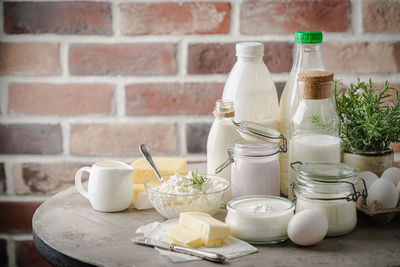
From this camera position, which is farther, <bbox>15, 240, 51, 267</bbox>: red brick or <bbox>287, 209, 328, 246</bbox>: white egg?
<bbox>15, 240, 51, 267</bbox>: red brick

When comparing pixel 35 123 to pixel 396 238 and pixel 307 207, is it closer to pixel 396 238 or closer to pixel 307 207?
pixel 307 207

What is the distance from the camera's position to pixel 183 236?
956 millimetres

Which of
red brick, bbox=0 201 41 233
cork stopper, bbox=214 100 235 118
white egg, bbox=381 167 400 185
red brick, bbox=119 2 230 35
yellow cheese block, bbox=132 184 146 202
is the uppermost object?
red brick, bbox=119 2 230 35

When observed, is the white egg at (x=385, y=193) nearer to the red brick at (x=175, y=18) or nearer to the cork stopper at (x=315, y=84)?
the cork stopper at (x=315, y=84)

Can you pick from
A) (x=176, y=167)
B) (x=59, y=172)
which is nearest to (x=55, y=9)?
(x=59, y=172)

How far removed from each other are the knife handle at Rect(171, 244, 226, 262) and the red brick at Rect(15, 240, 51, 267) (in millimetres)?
987

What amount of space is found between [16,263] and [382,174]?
3.85 ft

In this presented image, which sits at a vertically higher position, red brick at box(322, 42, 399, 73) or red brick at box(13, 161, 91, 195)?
red brick at box(322, 42, 399, 73)

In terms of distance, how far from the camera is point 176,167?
1.25 m

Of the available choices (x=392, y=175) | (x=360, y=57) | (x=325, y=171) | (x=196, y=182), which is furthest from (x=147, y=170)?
(x=360, y=57)

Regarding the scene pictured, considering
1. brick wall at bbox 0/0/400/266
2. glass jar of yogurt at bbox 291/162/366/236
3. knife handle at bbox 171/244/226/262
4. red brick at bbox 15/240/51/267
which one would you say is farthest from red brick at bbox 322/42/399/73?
red brick at bbox 15/240/51/267

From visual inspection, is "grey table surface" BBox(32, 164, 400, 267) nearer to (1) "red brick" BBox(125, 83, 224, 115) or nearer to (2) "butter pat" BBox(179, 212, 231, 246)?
(2) "butter pat" BBox(179, 212, 231, 246)

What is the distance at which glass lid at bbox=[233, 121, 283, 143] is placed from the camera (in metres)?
1.12

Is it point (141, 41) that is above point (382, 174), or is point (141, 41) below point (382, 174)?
above
